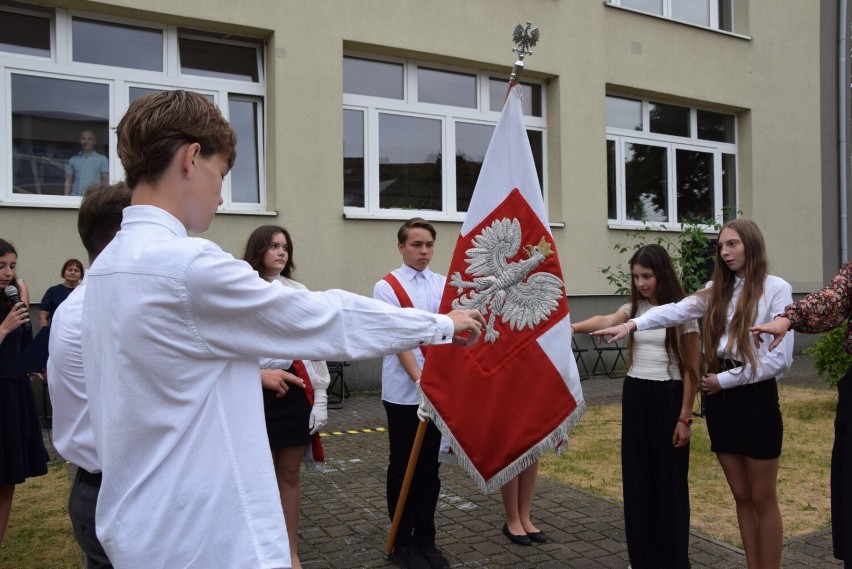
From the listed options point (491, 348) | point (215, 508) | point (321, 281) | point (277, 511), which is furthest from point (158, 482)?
point (321, 281)

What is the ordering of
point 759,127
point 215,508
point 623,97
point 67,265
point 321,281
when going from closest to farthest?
point 215,508 < point 67,265 < point 321,281 < point 623,97 < point 759,127

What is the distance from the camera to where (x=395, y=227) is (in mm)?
10898

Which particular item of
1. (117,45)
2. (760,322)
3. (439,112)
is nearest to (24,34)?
(117,45)

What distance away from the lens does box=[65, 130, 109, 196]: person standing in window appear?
30.3 ft

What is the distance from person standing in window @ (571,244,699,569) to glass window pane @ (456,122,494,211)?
25.2ft

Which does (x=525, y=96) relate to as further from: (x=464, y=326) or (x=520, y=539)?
(x=464, y=326)

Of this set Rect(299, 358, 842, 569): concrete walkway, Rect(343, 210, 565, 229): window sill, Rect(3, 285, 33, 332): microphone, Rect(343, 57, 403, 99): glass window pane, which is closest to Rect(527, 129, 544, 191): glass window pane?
Rect(343, 210, 565, 229): window sill

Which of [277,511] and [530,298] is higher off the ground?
[530,298]

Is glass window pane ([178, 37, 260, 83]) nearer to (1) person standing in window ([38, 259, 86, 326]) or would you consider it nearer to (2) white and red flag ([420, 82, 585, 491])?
(1) person standing in window ([38, 259, 86, 326])

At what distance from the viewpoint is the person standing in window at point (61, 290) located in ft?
27.1

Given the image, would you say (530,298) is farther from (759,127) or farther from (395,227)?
(759,127)

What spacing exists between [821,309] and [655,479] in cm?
148

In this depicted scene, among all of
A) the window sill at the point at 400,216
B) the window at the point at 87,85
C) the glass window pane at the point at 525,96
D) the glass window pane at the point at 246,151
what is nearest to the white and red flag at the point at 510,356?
the window at the point at 87,85

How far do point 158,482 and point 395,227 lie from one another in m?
9.43
